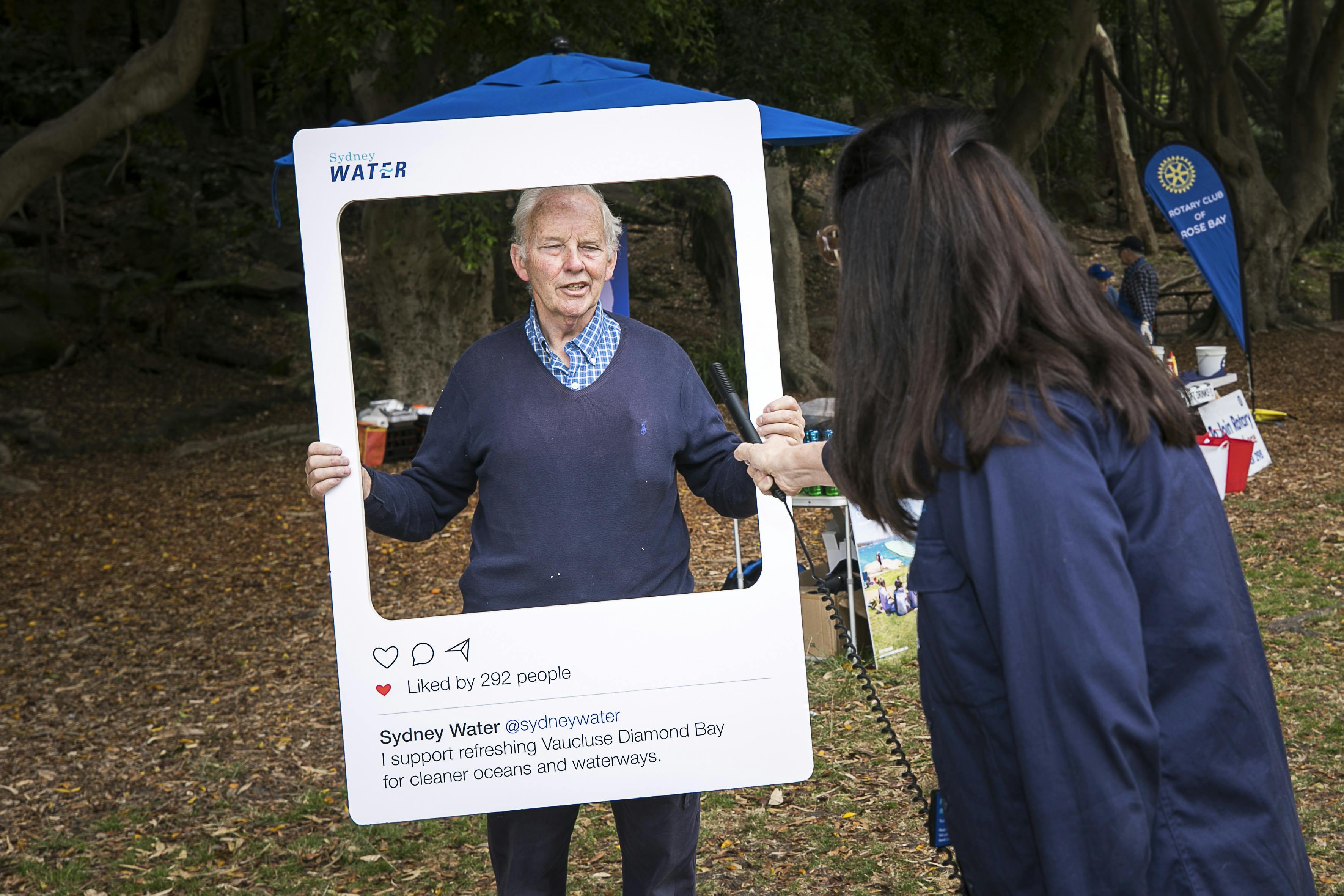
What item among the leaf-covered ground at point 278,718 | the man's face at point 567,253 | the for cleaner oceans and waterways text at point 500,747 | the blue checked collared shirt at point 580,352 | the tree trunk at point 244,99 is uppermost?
the tree trunk at point 244,99

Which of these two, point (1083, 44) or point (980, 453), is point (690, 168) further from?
point (1083, 44)

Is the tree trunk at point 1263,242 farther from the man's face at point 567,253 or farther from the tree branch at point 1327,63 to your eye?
the man's face at point 567,253

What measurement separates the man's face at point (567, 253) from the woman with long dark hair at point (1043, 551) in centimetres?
93

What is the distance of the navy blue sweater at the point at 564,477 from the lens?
83.6 inches

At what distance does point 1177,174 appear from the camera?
10586 mm

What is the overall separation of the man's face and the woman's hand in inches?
18.1

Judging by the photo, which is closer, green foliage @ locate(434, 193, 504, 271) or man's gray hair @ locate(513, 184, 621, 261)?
man's gray hair @ locate(513, 184, 621, 261)

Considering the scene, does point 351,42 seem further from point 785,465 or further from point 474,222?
point 785,465

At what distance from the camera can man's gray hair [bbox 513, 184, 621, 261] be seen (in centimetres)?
221

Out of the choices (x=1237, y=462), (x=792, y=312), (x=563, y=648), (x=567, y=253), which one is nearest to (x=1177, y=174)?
(x=1237, y=462)

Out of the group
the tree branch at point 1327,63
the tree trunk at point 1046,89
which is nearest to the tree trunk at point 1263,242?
the tree branch at point 1327,63

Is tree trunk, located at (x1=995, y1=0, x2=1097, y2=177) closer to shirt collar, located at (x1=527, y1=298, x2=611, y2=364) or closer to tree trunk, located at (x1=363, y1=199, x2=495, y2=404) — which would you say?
tree trunk, located at (x1=363, y1=199, x2=495, y2=404)

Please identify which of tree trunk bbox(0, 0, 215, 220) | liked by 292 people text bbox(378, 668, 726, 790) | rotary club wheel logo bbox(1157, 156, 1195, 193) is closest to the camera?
liked by 292 people text bbox(378, 668, 726, 790)

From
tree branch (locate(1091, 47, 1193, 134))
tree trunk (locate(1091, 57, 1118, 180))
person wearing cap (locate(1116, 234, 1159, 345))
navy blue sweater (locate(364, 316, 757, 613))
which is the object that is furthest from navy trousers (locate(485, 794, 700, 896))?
tree trunk (locate(1091, 57, 1118, 180))
